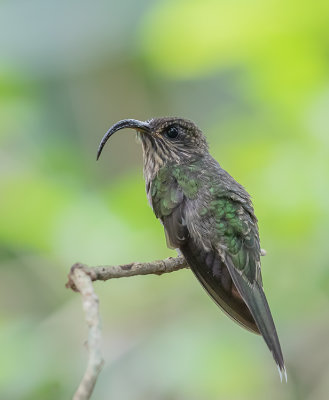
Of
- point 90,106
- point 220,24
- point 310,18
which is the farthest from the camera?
point 90,106

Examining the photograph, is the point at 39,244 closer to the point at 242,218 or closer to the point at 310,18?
the point at 242,218

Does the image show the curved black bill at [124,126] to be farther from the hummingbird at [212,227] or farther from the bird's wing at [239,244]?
the bird's wing at [239,244]

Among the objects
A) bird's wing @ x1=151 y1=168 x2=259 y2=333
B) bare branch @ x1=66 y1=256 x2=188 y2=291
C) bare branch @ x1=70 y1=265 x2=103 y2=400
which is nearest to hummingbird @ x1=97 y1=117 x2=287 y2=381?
bird's wing @ x1=151 y1=168 x2=259 y2=333

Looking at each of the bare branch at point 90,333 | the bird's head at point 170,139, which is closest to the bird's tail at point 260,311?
the bird's head at point 170,139

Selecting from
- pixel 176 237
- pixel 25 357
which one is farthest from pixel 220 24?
pixel 25 357

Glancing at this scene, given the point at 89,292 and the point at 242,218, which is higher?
the point at 89,292

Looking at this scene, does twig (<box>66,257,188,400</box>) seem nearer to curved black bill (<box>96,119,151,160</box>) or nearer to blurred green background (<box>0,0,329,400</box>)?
curved black bill (<box>96,119,151,160</box>)

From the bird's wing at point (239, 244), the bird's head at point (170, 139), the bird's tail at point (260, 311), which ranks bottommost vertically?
the bird's tail at point (260, 311)
